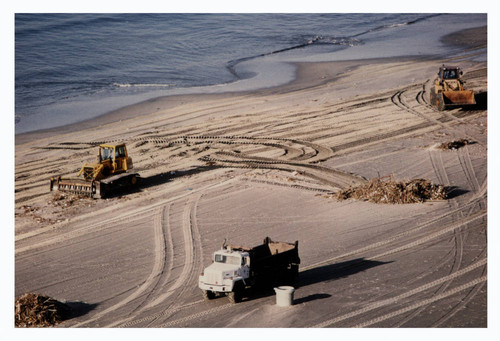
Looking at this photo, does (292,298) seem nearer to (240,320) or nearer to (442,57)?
(240,320)

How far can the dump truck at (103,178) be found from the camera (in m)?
22.0

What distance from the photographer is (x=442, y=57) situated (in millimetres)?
40688

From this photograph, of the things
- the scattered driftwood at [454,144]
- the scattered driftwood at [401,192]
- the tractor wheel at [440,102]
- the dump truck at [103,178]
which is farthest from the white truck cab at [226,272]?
the tractor wheel at [440,102]

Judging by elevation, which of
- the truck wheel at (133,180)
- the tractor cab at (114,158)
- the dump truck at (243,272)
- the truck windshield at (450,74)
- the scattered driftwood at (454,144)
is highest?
the truck windshield at (450,74)

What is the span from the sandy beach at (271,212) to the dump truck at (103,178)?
444mm

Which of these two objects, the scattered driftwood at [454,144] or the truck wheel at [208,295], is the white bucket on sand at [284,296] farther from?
the scattered driftwood at [454,144]

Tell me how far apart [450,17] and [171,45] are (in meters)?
19.1

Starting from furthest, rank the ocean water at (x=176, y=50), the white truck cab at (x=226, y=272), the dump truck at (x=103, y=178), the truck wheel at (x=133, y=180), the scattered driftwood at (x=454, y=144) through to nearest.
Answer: the ocean water at (x=176, y=50) → the scattered driftwood at (x=454, y=144) → the truck wheel at (x=133, y=180) → the dump truck at (x=103, y=178) → the white truck cab at (x=226, y=272)

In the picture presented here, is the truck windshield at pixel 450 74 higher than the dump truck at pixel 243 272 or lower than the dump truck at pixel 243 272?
higher

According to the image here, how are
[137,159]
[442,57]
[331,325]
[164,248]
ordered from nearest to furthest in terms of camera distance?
[331,325]
[164,248]
[137,159]
[442,57]

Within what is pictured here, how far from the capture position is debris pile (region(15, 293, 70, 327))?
13812mm

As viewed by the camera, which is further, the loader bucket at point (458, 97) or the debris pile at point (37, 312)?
the loader bucket at point (458, 97)

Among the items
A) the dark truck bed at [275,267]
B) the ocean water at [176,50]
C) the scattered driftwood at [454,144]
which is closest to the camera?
the dark truck bed at [275,267]

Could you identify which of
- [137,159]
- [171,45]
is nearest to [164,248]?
[137,159]
